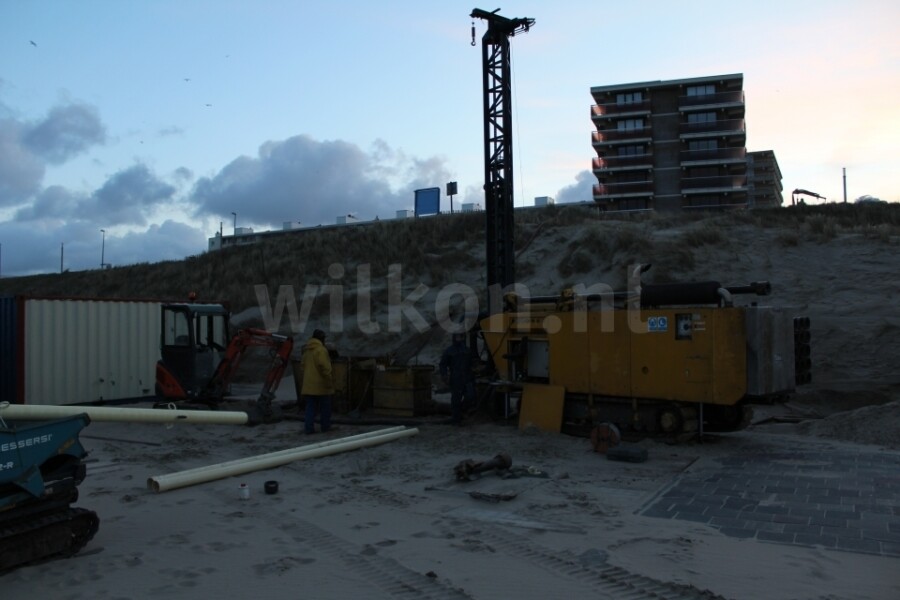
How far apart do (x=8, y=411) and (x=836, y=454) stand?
10.6 metres

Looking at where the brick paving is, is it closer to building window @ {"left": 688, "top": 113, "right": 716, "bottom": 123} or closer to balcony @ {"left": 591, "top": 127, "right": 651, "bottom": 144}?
balcony @ {"left": 591, "top": 127, "right": 651, "bottom": 144}

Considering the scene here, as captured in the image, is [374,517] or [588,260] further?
[588,260]

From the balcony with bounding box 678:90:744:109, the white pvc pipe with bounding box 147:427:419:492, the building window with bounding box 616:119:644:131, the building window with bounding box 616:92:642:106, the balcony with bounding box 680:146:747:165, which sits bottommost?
the white pvc pipe with bounding box 147:427:419:492

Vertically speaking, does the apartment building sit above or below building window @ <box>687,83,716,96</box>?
below

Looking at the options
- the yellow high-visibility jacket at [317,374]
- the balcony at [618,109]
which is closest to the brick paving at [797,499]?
the yellow high-visibility jacket at [317,374]

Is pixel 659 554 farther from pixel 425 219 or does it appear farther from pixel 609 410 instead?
pixel 425 219

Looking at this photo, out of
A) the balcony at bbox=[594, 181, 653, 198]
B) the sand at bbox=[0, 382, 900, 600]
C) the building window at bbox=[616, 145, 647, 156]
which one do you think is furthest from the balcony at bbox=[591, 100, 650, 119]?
the sand at bbox=[0, 382, 900, 600]

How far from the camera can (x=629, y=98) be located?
2682 inches

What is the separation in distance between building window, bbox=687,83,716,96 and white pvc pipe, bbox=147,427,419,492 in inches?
2459

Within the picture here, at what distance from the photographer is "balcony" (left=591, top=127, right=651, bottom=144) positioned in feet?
219

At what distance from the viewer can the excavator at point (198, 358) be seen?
1496 centimetres

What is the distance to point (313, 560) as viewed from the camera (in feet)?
19.6

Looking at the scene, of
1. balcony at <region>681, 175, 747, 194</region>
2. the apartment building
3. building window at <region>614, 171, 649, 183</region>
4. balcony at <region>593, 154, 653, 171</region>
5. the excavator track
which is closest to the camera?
the excavator track

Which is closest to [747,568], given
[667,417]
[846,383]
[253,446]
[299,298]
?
[667,417]
